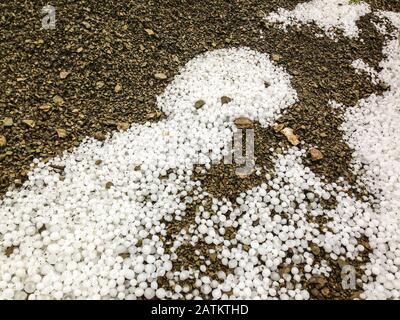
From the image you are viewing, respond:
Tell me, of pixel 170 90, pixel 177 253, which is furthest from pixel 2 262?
pixel 170 90

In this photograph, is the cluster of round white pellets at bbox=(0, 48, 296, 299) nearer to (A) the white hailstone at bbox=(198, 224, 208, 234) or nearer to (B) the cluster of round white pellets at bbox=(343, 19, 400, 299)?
(A) the white hailstone at bbox=(198, 224, 208, 234)

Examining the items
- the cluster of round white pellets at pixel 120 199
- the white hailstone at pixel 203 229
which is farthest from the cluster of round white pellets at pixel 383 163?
the white hailstone at pixel 203 229

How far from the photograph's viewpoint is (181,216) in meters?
4.46

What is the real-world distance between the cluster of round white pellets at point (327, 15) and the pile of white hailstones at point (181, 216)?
7.66 feet

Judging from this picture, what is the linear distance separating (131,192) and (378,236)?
3.28m

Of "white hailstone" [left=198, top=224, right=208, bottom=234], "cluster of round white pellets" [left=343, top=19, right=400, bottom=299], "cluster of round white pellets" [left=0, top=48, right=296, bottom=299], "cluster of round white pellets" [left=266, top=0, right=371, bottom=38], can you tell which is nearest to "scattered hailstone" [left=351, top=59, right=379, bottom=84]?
"cluster of round white pellets" [left=343, top=19, right=400, bottom=299]

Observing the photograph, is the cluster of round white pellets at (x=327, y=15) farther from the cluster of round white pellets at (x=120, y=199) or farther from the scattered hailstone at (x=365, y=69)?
the cluster of round white pellets at (x=120, y=199)

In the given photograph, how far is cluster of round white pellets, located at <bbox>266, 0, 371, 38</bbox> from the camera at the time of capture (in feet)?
22.6

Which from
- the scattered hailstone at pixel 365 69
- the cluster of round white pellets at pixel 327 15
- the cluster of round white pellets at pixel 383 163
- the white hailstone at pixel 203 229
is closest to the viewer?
the cluster of round white pellets at pixel 383 163

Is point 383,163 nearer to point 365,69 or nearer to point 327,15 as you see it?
point 365,69

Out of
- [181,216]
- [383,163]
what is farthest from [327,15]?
[181,216]

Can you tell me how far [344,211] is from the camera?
4.63 m

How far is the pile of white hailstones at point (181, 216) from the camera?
3953 mm
